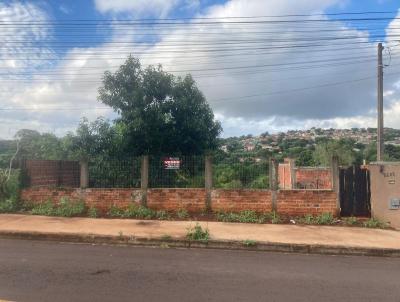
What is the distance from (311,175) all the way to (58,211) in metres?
11.7

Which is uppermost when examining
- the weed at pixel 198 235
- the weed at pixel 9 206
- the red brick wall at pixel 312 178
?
the red brick wall at pixel 312 178

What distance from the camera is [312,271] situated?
7020 mm

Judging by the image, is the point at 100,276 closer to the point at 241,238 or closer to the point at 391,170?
the point at 241,238

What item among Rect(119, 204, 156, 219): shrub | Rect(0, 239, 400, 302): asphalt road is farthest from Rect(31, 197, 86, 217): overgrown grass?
Rect(0, 239, 400, 302): asphalt road

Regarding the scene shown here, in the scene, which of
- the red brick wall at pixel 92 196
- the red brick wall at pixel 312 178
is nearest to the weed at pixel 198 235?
the red brick wall at pixel 92 196

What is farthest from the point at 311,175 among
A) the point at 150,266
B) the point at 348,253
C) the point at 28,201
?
the point at 150,266

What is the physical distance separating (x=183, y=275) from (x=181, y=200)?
591 centimetres

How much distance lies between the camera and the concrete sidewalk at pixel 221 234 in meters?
8.86

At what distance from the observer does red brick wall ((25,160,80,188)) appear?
43.1 ft

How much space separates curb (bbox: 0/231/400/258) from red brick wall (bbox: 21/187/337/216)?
Answer: 309 centimetres

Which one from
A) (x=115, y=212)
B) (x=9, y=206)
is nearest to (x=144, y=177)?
(x=115, y=212)

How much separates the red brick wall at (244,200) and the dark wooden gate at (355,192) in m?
2.08

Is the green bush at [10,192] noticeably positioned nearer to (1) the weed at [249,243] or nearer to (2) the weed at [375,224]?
(1) the weed at [249,243]

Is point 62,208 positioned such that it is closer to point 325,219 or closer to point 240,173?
point 240,173
